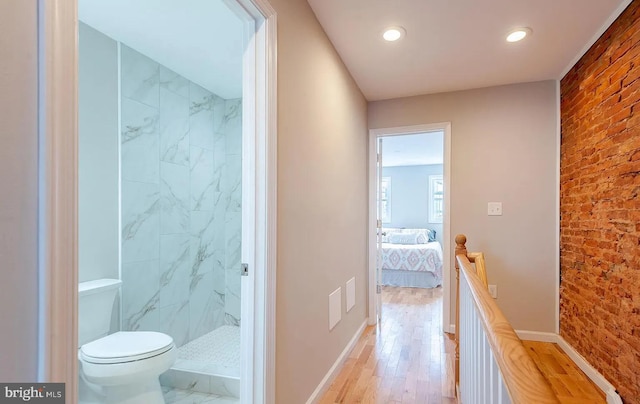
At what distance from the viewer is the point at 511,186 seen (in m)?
3.06

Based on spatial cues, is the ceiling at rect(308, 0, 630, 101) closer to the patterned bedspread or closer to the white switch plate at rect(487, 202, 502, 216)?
the white switch plate at rect(487, 202, 502, 216)

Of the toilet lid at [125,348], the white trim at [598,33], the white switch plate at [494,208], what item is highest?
the white trim at [598,33]

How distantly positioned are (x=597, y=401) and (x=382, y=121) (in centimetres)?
280

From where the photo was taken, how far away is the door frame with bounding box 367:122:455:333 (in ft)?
10.6

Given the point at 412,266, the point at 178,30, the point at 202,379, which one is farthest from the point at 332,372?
the point at 412,266

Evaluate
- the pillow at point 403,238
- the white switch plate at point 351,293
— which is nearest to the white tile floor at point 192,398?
the white switch plate at point 351,293

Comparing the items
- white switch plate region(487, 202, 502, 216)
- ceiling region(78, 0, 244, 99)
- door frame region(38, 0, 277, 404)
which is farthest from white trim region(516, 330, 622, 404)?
ceiling region(78, 0, 244, 99)

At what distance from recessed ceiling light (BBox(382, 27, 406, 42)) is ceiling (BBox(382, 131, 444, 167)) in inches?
95.9

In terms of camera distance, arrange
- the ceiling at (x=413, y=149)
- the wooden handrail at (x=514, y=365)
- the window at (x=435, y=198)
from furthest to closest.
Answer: the window at (x=435, y=198) < the ceiling at (x=413, y=149) < the wooden handrail at (x=514, y=365)

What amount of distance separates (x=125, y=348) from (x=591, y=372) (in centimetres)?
304

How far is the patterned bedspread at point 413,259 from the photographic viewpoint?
16.8ft

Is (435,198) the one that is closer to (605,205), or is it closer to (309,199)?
(605,205)

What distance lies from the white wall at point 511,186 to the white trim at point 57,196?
10.3 feet

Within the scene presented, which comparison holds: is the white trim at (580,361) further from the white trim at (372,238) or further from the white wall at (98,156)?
the white wall at (98,156)
